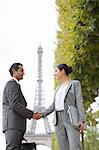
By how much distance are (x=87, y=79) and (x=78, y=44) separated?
2.00 m

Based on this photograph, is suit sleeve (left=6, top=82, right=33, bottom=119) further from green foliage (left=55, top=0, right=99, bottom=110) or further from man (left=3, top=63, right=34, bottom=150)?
green foliage (left=55, top=0, right=99, bottom=110)

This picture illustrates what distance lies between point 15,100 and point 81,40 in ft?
15.6

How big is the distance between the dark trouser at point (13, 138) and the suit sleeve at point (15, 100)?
10.6 inches

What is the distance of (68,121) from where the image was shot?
21.8 feet

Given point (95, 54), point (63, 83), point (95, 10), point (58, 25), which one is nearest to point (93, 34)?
point (95, 10)

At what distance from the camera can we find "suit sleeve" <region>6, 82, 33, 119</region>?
661cm

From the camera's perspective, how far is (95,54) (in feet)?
39.2

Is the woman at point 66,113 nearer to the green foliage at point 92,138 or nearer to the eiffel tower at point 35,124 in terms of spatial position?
the green foliage at point 92,138

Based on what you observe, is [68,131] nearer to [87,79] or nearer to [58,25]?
[87,79]

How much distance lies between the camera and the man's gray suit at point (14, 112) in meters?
6.61

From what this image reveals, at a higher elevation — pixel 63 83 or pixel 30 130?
pixel 63 83

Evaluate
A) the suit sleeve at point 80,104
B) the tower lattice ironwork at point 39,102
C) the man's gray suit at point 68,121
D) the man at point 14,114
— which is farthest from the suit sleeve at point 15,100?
the tower lattice ironwork at point 39,102

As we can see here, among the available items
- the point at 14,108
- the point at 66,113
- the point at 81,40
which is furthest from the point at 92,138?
the point at 14,108

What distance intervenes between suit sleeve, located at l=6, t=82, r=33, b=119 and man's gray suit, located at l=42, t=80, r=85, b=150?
473 mm
